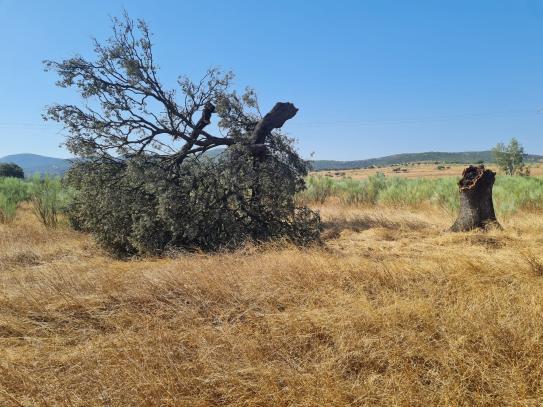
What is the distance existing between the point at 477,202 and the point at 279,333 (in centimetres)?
730

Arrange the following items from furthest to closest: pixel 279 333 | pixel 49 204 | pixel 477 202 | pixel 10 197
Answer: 1. pixel 10 197
2. pixel 49 204
3. pixel 477 202
4. pixel 279 333

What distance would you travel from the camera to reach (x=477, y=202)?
883 centimetres

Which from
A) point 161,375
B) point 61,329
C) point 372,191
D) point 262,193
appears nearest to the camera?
Result: point 161,375

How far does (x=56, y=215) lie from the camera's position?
39.7 ft

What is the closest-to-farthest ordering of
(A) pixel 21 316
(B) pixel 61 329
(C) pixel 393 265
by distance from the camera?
(B) pixel 61 329
(A) pixel 21 316
(C) pixel 393 265

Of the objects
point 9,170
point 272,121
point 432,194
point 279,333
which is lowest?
point 279,333

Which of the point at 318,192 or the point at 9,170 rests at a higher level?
the point at 9,170

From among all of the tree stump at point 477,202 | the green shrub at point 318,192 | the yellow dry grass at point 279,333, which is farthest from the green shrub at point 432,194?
the yellow dry grass at point 279,333

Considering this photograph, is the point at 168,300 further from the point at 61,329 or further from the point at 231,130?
the point at 231,130

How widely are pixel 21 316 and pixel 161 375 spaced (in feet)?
7.04

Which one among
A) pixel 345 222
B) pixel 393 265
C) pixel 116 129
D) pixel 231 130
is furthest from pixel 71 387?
pixel 345 222

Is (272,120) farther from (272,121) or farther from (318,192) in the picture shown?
(318,192)

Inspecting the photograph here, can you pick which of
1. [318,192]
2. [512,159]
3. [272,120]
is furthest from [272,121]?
[512,159]

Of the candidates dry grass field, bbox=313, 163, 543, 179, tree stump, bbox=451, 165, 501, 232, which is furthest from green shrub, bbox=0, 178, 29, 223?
dry grass field, bbox=313, 163, 543, 179
